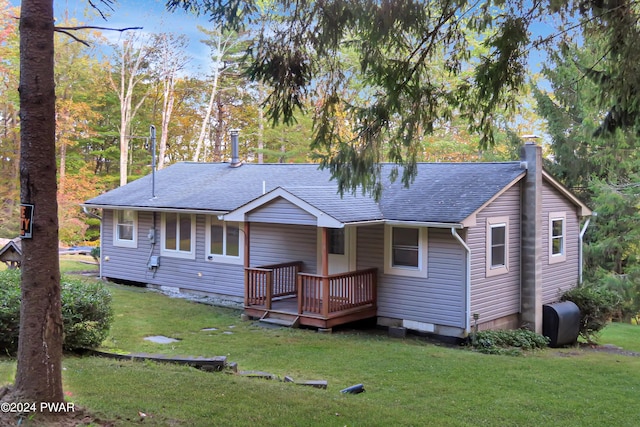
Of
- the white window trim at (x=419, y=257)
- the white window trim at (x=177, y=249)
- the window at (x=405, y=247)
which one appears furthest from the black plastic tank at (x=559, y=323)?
the white window trim at (x=177, y=249)

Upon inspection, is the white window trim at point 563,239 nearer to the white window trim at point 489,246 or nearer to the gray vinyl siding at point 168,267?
the white window trim at point 489,246

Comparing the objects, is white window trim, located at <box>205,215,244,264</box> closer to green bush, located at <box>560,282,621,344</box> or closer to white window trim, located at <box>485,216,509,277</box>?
white window trim, located at <box>485,216,509,277</box>

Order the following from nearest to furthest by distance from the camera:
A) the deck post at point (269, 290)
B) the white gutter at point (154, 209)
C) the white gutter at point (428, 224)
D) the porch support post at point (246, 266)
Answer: the white gutter at point (428, 224), the deck post at point (269, 290), the porch support post at point (246, 266), the white gutter at point (154, 209)

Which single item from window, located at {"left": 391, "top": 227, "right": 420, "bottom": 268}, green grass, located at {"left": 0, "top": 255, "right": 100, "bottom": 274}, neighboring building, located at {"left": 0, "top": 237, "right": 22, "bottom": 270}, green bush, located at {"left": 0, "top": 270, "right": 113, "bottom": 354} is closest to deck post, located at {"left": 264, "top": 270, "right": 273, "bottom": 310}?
window, located at {"left": 391, "top": 227, "right": 420, "bottom": 268}

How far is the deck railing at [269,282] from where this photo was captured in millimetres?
13250

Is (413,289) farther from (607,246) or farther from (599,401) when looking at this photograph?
(607,246)

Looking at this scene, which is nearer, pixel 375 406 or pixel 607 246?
pixel 375 406

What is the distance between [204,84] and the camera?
32.2 m

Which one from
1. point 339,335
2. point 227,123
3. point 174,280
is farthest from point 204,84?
point 339,335

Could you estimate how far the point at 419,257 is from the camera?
1256 cm

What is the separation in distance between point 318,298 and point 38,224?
8.62 m

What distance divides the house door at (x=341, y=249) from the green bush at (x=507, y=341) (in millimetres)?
3215

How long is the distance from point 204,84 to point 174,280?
705 inches

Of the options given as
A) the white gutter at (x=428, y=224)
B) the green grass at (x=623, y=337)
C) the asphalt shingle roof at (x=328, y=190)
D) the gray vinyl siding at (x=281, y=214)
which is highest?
the asphalt shingle roof at (x=328, y=190)
